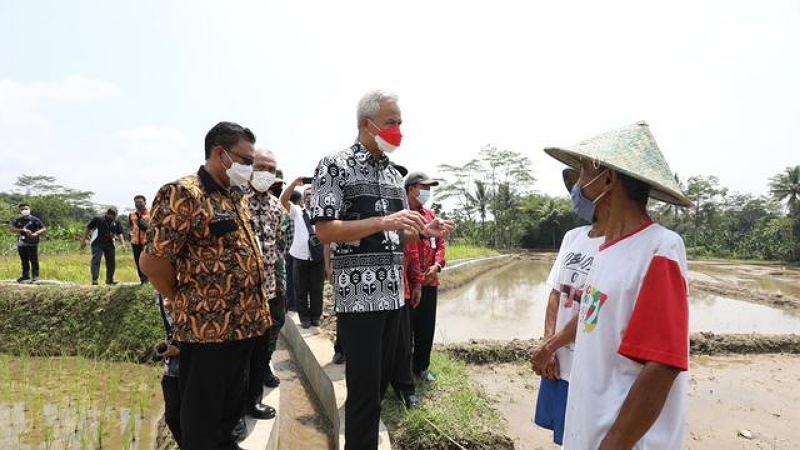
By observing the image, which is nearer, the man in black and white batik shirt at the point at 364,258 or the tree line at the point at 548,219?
the man in black and white batik shirt at the point at 364,258

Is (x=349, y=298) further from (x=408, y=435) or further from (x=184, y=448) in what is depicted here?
(x=408, y=435)

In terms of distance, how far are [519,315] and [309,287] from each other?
7.02m

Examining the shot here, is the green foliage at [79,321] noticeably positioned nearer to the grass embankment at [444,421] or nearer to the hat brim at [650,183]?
the grass embankment at [444,421]

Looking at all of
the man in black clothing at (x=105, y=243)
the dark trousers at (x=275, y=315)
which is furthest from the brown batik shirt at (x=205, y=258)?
the man in black clothing at (x=105, y=243)

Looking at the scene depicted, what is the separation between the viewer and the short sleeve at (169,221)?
194cm

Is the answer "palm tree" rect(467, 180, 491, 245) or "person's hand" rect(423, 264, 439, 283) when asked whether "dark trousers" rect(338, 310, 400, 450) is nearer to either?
"person's hand" rect(423, 264, 439, 283)

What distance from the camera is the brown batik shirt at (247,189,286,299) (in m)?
3.22

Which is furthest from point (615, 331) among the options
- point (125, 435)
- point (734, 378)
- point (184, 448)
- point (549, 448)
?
point (734, 378)

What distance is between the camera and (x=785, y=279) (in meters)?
20.5

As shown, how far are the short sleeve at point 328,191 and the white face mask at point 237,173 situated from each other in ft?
1.22

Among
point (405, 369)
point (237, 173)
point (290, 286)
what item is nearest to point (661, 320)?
point (237, 173)

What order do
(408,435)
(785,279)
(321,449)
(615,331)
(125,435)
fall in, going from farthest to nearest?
1. (785,279)
2. (125,435)
3. (321,449)
4. (408,435)
5. (615,331)

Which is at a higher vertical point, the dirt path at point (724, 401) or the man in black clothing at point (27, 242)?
the man in black clothing at point (27, 242)

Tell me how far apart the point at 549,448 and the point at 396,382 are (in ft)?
4.70
